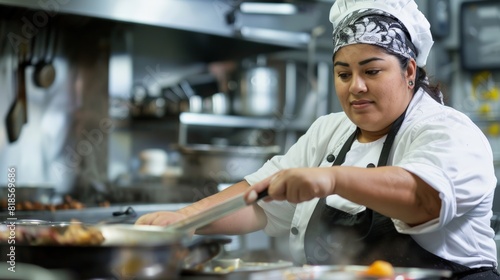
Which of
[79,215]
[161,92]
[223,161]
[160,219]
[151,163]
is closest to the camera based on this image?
[160,219]

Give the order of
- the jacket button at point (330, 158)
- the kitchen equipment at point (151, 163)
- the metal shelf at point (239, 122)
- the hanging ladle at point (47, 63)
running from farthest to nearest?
the kitchen equipment at point (151, 163) < the metal shelf at point (239, 122) < the hanging ladle at point (47, 63) < the jacket button at point (330, 158)

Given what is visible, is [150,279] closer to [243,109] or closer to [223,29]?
[223,29]

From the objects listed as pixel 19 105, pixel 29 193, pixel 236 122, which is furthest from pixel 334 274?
pixel 236 122

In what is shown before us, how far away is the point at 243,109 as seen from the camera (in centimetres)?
435

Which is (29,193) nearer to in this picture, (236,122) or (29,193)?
(29,193)

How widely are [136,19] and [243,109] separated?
1.38 metres

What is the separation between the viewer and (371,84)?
1669 millimetres

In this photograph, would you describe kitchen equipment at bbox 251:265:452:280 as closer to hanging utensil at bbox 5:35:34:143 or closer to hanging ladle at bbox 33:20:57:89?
hanging utensil at bbox 5:35:34:143

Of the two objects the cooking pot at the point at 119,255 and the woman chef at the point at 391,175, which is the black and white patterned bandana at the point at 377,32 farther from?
the cooking pot at the point at 119,255

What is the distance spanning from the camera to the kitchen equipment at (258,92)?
434 centimetres

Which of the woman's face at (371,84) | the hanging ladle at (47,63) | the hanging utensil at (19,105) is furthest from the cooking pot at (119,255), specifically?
the hanging ladle at (47,63)

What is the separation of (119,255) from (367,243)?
69cm

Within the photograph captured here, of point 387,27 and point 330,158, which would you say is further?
point 330,158

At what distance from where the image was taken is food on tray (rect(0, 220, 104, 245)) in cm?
124
